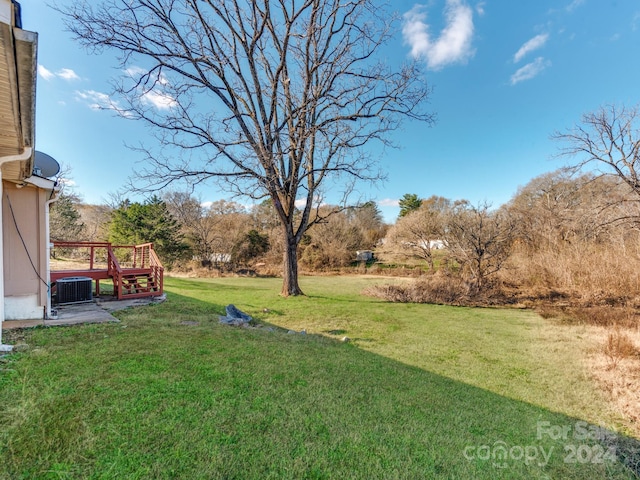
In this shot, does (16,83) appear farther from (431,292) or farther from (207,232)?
(207,232)

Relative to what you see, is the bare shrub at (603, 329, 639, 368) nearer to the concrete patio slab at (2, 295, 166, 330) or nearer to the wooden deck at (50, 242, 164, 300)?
the concrete patio slab at (2, 295, 166, 330)

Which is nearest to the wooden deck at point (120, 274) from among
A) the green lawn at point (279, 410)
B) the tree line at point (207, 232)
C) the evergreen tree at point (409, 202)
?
the green lawn at point (279, 410)

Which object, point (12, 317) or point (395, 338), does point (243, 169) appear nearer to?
point (12, 317)

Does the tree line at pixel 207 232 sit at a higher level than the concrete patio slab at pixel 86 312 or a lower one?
higher

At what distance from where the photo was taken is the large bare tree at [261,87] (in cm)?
814

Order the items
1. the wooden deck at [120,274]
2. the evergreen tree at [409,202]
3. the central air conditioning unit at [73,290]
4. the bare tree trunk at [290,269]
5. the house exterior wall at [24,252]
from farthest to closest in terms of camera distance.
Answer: the evergreen tree at [409,202] → the bare tree trunk at [290,269] → the wooden deck at [120,274] → the central air conditioning unit at [73,290] → the house exterior wall at [24,252]

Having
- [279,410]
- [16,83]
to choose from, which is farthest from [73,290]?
[279,410]

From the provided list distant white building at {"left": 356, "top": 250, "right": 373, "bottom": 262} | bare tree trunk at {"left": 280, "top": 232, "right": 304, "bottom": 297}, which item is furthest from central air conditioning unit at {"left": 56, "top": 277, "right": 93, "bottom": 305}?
distant white building at {"left": 356, "top": 250, "right": 373, "bottom": 262}

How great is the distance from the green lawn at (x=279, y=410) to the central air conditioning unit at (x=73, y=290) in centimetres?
272

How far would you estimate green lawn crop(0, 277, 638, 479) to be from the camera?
166 centimetres

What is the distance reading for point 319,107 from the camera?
32.1 feet

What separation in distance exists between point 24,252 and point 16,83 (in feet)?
12.3

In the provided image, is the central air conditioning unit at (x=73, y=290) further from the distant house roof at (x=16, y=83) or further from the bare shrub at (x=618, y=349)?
the bare shrub at (x=618, y=349)

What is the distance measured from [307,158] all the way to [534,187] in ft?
69.0
